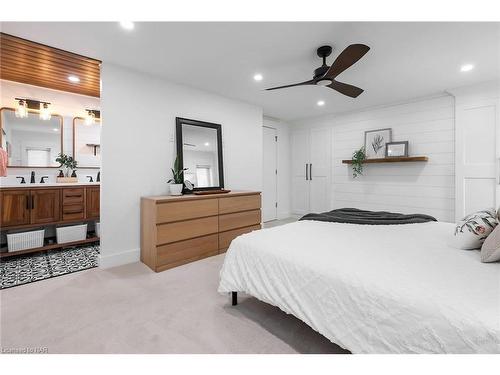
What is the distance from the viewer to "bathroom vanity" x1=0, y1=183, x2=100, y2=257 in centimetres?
282

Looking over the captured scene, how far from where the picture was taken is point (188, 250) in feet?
9.45

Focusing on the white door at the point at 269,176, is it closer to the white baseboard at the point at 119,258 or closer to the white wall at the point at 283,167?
the white wall at the point at 283,167

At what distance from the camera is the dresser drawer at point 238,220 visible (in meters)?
3.26

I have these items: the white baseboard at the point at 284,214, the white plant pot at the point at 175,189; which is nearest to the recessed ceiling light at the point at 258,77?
the white plant pot at the point at 175,189

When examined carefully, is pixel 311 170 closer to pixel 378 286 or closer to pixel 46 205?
pixel 378 286

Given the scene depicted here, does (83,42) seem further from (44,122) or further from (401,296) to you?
(401,296)

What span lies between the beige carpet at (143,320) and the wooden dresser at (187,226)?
14.6 inches

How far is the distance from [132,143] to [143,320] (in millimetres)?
2017

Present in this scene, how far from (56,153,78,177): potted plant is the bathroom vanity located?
554 mm

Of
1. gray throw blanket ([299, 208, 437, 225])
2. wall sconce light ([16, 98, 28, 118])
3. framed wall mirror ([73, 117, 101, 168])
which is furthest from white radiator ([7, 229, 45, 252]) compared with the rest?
gray throw blanket ([299, 208, 437, 225])

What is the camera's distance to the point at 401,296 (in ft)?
3.30

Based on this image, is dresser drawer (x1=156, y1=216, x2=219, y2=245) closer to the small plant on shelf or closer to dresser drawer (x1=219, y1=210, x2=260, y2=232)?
dresser drawer (x1=219, y1=210, x2=260, y2=232)

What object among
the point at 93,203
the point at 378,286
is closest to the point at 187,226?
the point at 93,203

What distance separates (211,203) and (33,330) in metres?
1.93
